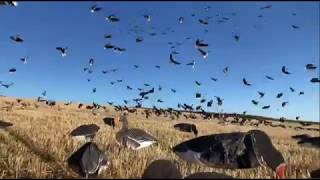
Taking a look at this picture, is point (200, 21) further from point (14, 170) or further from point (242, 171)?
point (14, 170)

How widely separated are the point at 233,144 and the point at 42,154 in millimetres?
4734

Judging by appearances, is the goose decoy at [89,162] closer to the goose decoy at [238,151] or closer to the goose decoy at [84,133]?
the goose decoy at [238,151]

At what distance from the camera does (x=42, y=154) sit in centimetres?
1193

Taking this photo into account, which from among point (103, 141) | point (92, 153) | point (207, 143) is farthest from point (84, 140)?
point (207, 143)

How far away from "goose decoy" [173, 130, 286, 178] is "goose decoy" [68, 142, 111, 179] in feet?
5.43

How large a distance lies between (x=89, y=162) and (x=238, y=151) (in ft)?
8.43

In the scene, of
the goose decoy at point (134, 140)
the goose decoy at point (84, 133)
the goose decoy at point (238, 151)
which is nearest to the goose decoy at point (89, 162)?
the goose decoy at point (238, 151)

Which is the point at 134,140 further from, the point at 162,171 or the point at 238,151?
the point at 162,171

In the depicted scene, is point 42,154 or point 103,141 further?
point 103,141

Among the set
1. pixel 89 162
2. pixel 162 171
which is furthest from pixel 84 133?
pixel 162 171

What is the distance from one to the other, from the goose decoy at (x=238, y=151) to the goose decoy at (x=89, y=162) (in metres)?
1.66

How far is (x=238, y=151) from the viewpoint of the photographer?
30.3ft

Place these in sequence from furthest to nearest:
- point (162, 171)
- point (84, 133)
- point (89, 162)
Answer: point (84, 133) < point (89, 162) < point (162, 171)

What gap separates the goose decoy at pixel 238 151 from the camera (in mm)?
9117
